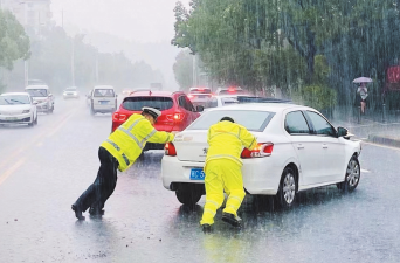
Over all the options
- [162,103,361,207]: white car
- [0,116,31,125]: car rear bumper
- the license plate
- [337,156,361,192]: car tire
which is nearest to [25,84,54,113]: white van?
[0,116,31,125]: car rear bumper

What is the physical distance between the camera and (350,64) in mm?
54875

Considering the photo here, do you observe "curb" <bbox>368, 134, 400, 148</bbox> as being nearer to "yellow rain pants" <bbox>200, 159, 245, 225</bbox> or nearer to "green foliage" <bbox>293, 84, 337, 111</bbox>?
"yellow rain pants" <bbox>200, 159, 245, 225</bbox>

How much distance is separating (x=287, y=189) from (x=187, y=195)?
138 cm

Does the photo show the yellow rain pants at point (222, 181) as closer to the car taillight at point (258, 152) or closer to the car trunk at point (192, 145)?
the car taillight at point (258, 152)

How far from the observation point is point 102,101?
160 feet

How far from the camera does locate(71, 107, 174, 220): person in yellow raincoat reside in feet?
34.8

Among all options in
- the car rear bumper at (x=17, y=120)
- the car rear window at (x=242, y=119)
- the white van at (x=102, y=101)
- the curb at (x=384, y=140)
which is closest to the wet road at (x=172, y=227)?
the car rear window at (x=242, y=119)

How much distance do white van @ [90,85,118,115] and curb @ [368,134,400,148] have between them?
24.4m

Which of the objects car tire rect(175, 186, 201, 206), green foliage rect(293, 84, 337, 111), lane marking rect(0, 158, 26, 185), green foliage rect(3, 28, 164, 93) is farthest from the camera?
green foliage rect(3, 28, 164, 93)

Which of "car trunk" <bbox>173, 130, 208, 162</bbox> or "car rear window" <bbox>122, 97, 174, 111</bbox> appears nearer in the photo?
"car trunk" <bbox>173, 130, 208, 162</bbox>

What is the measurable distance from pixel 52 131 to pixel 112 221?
816 inches

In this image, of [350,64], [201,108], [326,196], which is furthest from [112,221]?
[350,64]

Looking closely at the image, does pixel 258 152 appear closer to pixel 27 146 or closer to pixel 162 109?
pixel 162 109

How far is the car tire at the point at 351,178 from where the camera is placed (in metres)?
13.2
